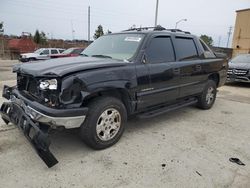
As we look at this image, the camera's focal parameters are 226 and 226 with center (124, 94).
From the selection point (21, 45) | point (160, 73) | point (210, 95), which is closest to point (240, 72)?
point (210, 95)

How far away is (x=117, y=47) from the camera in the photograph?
402cm

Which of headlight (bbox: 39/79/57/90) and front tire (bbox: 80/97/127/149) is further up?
headlight (bbox: 39/79/57/90)

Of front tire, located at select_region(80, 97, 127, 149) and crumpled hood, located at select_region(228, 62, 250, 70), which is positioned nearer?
front tire, located at select_region(80, 97, 127, 149)

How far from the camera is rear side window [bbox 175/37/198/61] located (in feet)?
14.7

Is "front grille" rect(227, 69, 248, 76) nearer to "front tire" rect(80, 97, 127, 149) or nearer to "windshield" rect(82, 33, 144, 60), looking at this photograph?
"windshield" rect(82, 33, 144, 60)

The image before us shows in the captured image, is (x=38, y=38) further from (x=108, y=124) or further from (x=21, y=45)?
(x=108, y=124)

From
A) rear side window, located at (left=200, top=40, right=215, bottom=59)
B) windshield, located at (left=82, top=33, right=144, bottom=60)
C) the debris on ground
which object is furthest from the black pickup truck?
the debris on ground

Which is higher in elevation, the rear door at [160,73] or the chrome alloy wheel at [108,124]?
the rear door at [160,73]

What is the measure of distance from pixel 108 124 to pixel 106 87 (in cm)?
57

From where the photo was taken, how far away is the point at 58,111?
2.71m

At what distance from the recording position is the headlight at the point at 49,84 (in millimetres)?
2760

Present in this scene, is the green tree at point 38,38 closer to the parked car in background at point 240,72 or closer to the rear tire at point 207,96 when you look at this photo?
the parked car in background at point 240,72

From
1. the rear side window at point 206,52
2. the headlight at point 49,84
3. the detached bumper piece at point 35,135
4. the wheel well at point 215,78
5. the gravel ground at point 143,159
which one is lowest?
the gravel ground at point 143,159

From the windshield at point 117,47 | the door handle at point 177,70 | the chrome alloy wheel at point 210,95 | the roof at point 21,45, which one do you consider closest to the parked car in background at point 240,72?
the chrome alloy wheel at point 210,95
